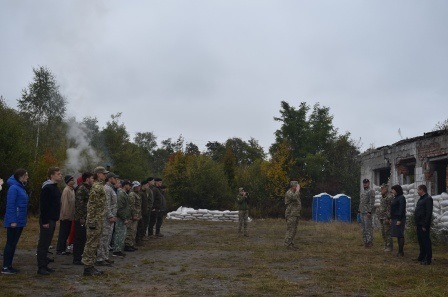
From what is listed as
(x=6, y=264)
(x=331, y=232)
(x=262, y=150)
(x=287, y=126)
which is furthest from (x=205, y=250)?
(x=262, y=150)

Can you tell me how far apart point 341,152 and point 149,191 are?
2821 centimetres

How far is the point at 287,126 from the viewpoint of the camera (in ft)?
131

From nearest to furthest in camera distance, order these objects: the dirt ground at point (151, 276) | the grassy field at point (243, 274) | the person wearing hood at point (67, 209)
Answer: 1. the dirt ground at point (151, 276)
2. the grassy field at point (243, 274)
3. the person wearing hood at point (67, 209)

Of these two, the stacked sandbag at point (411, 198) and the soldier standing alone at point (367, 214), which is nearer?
the soldier standing alone at point (367, 214)

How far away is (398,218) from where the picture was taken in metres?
11.0

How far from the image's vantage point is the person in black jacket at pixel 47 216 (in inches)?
296

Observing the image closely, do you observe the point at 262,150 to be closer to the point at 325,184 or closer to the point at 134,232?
the point at 325,184

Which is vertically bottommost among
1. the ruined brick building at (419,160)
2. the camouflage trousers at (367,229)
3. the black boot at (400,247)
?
the black boot at (400,247)

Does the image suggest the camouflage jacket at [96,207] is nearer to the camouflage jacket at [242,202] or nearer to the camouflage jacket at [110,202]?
the camouflage jacket at [110,202]

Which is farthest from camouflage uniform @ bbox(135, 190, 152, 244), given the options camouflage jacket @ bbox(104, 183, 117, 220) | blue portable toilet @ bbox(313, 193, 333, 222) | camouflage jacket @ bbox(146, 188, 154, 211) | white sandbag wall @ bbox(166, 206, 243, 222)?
blue portable toilet @ bbox(313, 193, 333, 222)

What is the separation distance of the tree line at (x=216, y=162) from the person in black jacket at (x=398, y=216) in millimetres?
20057

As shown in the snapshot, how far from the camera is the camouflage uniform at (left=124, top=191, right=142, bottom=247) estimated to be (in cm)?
1133

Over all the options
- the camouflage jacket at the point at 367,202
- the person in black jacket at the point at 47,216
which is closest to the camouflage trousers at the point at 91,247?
the person in black jacket at the point at 47,216

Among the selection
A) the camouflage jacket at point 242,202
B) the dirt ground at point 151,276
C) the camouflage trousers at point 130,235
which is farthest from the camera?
the camouflage jacket at point 242,202
